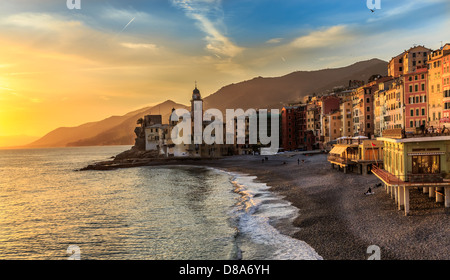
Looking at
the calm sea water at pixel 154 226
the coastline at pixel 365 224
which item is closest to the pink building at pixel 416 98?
the coastline at pixel 365 224

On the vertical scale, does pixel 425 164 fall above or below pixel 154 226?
above

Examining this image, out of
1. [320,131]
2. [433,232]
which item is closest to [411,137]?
[433,232]

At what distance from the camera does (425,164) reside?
96.4 ft

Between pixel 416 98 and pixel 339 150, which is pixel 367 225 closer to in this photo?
pixel 339 150

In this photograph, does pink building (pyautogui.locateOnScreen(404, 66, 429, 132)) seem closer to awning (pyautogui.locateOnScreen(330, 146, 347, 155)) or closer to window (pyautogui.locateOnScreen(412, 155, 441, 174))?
awning (pyautogui.locateOnScreen(330, 146, 347, 155))

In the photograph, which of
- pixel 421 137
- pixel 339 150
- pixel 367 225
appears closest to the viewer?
pixel 367 225

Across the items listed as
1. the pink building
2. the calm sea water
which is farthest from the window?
the pink building

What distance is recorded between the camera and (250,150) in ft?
505

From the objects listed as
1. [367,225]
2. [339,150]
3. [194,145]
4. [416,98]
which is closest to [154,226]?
[367,225]

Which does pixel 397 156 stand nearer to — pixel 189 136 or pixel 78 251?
pixel 78 251

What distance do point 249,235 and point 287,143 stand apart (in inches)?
4861

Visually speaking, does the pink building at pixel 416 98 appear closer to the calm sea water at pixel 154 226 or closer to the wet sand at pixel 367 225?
the wet sand at pixel 367 225
